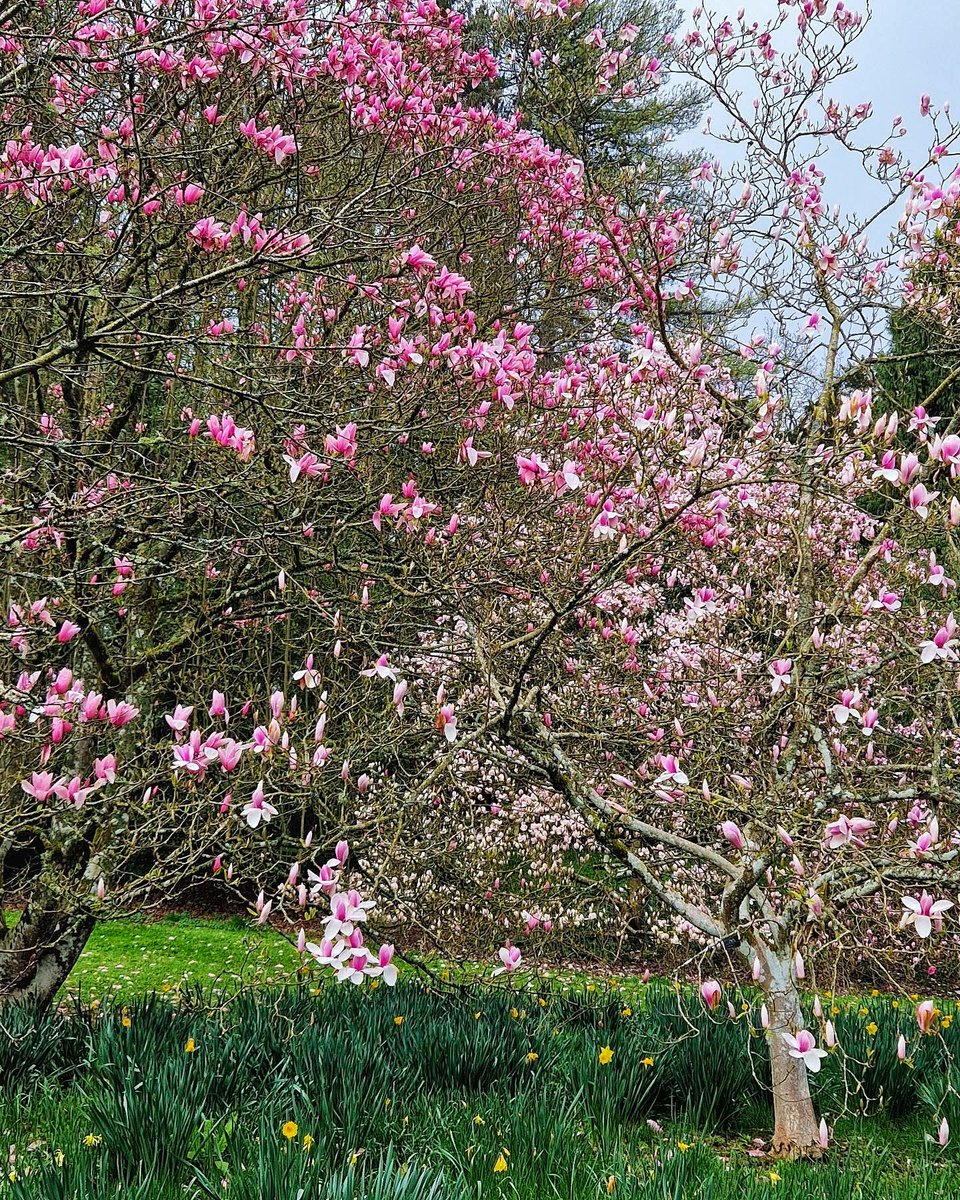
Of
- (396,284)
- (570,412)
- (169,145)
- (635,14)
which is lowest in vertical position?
(570,412)

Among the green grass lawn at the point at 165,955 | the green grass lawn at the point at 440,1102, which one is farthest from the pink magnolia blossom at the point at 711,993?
the green grass lawn at the point at 165,955

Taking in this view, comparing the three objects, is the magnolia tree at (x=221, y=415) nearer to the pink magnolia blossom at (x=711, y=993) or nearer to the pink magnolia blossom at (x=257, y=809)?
the pink magnolia blossom at (x=257, y=809)

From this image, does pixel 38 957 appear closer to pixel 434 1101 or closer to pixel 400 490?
pixel 434 1101

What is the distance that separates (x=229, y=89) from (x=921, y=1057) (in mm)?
5560

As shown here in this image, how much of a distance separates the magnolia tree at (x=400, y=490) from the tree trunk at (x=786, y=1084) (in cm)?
1

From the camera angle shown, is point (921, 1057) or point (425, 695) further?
point (425, 695)

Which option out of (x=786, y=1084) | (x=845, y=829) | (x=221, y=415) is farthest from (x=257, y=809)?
(x=221, y=415)

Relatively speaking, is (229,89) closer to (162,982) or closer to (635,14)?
(162,982)

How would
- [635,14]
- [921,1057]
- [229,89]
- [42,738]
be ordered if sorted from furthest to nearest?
[635,14] < [229,89] < [921,1057] < [42,738]

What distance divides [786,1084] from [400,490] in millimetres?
3608

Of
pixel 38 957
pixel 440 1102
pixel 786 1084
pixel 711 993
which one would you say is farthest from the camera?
pixel 38 957

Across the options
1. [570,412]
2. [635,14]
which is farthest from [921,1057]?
[635,14]

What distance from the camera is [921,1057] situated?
13.1 ft

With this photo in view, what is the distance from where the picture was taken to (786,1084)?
3.34 meters
